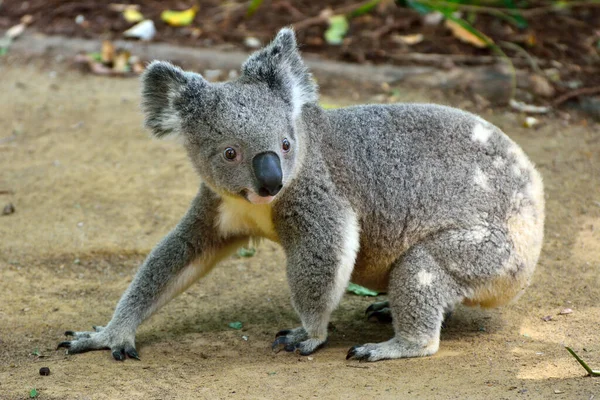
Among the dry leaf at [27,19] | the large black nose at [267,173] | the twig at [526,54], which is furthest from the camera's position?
the dry leaf at [27,19]

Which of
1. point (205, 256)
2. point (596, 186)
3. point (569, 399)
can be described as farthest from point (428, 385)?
point (596, 186)

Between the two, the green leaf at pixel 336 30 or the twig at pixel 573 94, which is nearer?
the twig at pixel 573 94

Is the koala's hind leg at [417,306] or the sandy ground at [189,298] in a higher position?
the koala's hind leg at [417,306]

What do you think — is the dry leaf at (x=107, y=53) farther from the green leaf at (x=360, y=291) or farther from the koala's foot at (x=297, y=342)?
the koala's foot at (x=297, y=342)

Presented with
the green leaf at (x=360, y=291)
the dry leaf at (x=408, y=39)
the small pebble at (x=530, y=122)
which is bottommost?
the green leaf at (x=360, y=291)

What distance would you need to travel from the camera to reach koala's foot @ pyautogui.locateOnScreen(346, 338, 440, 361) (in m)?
4.24

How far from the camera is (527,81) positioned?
8047 mm

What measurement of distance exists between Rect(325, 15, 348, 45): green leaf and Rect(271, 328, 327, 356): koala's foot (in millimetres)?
5201

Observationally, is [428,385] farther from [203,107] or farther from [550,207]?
[550,207]

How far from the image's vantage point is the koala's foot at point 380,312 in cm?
496

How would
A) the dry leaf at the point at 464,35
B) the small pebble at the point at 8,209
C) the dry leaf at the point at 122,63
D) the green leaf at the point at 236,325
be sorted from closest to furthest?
the green leaf at the point at 236,325 → the small pebble at the point at 8,209 → the dry leaf at the point at 464,35 → the dry leaf at the point at 122,63

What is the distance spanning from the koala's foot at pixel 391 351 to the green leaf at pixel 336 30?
17.7 ft

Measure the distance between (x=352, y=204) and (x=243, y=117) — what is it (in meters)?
0.85

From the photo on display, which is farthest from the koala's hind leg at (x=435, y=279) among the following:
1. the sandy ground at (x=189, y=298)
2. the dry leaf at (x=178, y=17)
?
the dry leaf at (x=178, y=17)
